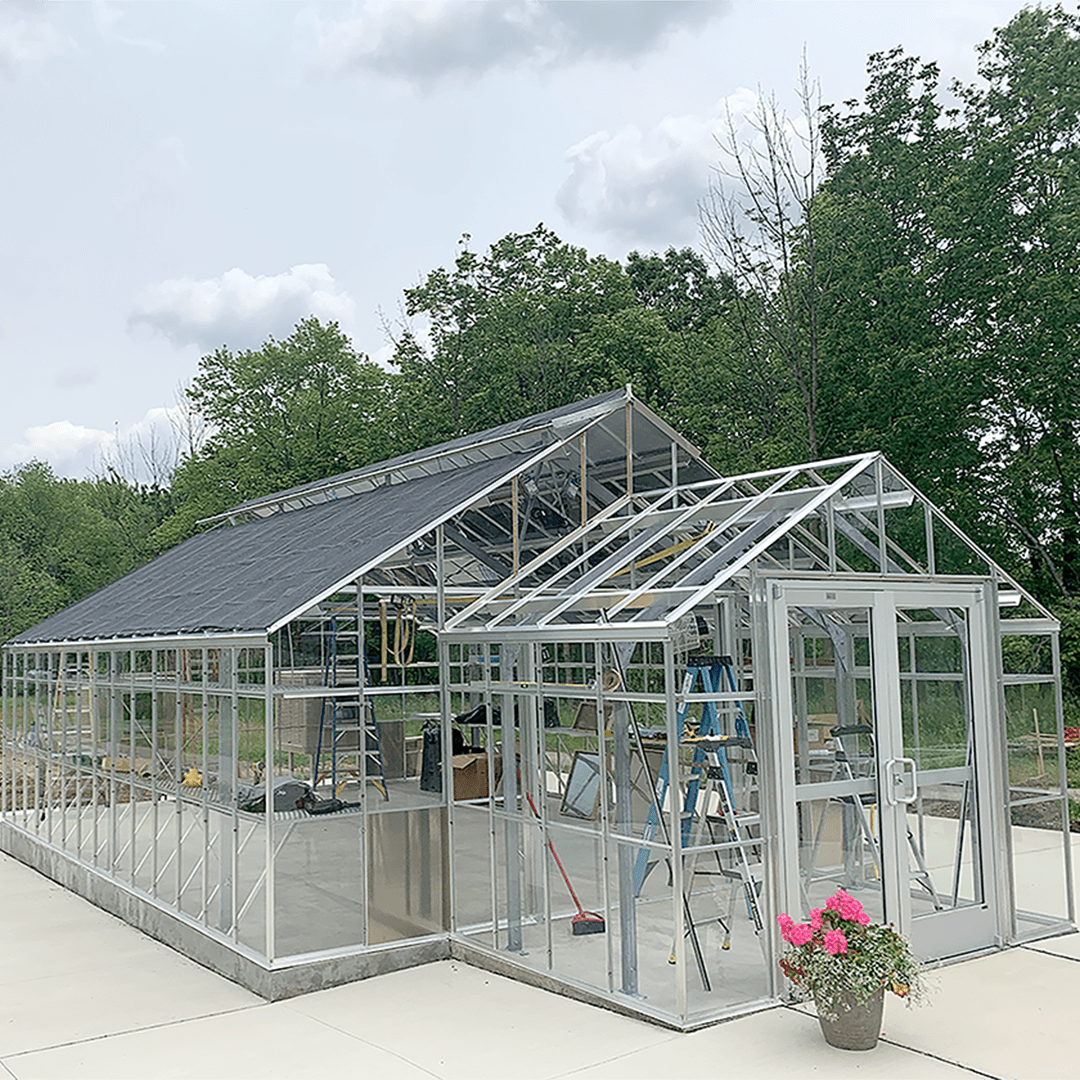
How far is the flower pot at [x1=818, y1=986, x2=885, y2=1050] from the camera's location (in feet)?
19.7

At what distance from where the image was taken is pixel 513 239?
32719 mm

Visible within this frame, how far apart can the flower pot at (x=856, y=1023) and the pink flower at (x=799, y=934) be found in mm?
356

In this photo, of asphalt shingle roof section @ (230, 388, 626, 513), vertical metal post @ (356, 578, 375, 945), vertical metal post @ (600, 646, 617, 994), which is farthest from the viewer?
asphalt shingle roof section @ (230, 388, 626, 513)

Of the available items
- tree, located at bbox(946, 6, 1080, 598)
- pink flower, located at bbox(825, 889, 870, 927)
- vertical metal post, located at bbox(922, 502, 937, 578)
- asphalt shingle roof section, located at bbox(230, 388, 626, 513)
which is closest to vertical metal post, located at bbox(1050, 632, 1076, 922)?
vertical metal post, located at bbox(922, 502, 937, 578)

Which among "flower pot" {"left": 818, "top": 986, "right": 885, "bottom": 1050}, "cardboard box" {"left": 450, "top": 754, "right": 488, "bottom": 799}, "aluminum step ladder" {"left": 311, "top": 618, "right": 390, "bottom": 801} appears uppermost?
"aluminum step ladder" {"left": 311, "top": 618, "right": 390, "bottom": 801}

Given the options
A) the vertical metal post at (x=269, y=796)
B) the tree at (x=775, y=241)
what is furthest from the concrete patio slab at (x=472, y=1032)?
the tree at (x=775, y=241)

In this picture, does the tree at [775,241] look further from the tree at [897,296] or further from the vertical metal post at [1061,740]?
the vertical metal post at [1061,740]

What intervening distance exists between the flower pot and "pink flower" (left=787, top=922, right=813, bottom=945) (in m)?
0.36

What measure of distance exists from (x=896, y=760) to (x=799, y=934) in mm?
1805

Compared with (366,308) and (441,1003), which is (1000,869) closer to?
(441,1003)

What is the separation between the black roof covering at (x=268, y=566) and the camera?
820cm

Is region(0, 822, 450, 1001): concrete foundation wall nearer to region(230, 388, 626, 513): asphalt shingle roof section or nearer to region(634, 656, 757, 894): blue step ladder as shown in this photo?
region(634, 656, 757, 894): blue step ladder

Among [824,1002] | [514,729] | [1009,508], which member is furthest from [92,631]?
[1009,508]

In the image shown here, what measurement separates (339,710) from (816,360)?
47.4ft
